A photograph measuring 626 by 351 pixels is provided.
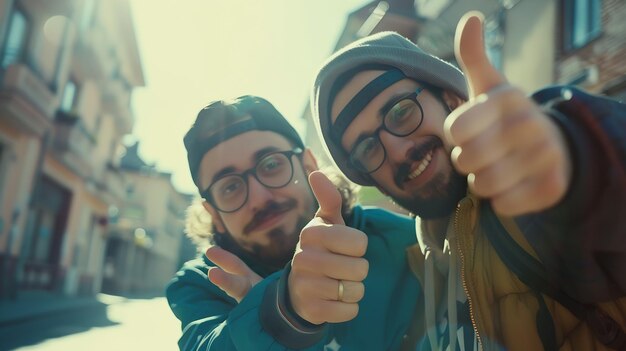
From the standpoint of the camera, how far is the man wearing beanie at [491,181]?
2.57ft

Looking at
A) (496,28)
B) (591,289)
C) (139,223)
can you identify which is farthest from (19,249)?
(139,223)

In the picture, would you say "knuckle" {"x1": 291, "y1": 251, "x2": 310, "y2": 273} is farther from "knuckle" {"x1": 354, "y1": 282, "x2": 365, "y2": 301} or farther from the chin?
the chin

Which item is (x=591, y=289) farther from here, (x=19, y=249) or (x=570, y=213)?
(x=19, y=249)

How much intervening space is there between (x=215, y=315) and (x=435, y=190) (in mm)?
991

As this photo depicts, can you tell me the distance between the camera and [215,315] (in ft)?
6.02

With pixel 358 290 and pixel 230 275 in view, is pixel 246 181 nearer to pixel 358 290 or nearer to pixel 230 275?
pixel 230 275

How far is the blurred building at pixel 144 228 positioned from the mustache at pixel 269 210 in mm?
27813

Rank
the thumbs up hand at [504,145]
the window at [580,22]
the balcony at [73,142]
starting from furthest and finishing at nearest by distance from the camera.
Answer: the balcony at [73,142] → the window at [580,22] → the thumbs up hand at [504,145]

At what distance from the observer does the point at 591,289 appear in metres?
0.94

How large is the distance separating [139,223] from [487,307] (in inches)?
1456

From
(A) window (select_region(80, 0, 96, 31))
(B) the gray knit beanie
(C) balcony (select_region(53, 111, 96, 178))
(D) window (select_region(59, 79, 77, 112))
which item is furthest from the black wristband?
(D) window (select_region(59, 79, 77, 112))

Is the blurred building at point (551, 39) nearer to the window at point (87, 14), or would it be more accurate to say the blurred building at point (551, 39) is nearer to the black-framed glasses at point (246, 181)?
the black-framed glasses at point (246, 181)

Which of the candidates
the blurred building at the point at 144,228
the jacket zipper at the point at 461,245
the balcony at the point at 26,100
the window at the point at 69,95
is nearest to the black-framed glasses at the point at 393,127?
the jacket zipper at the point at 461,245

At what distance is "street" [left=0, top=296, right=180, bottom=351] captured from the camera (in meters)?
6.36
